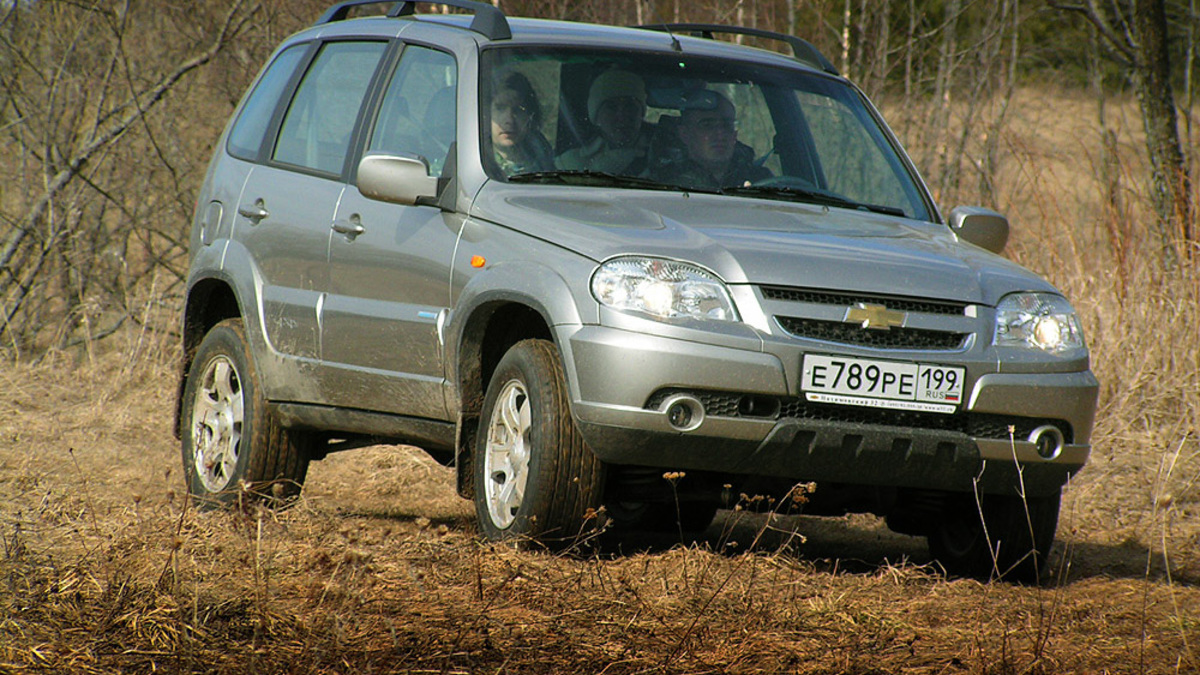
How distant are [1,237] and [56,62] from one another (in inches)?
50.7

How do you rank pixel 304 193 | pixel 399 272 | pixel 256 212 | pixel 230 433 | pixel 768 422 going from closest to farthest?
pixel 768 422
pixel 399 272
pixel 304 193
pixel 256 212
pixel 230 433

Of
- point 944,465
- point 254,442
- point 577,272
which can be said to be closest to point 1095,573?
point 944,465

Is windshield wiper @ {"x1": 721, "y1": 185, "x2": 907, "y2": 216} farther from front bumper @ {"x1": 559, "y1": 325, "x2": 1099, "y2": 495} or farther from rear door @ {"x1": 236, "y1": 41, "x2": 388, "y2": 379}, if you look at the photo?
rear door @ {"x1": 236, "y1": 41, "x2": 388, "y2": 379}

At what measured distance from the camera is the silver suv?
4.67 meters

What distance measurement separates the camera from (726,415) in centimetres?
464

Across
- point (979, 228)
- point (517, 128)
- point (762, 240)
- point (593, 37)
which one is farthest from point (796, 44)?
point (762, 240)

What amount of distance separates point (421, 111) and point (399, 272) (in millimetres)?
692

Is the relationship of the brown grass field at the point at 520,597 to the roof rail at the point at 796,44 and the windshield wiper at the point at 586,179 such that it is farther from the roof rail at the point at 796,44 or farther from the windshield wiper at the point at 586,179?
the roof rail at the point at 796,44

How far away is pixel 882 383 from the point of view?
185 inches

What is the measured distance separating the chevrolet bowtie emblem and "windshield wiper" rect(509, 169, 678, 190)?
105 centimetres

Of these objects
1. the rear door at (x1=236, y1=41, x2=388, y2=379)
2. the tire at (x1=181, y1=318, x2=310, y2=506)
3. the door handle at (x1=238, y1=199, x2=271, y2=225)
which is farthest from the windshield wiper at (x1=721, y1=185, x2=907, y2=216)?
the tire at (x1=181, y1=318, x2=310, y2=506)

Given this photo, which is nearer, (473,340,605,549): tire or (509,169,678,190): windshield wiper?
(473,340,605,549): tire

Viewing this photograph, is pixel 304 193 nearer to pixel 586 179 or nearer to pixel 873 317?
pixel 586 179

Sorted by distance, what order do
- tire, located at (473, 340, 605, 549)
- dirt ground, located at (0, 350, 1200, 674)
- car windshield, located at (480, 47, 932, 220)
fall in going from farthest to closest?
car windshield, located at (480, 47, 932, 220)
tire, located at (473, 340, 605, 549)
dirt ground, located at (0, 350, 1200, 674)
